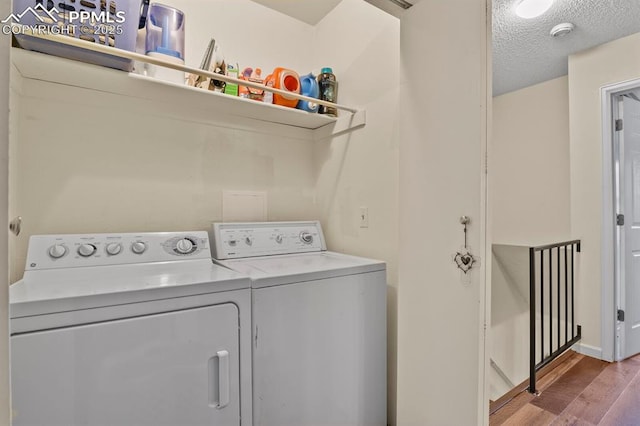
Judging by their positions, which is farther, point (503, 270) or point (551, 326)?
point (551, 326)

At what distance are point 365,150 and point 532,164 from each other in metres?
1.17

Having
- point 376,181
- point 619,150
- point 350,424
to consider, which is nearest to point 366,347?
point 350,424

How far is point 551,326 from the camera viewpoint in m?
2.09

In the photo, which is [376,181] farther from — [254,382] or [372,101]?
[254,382]

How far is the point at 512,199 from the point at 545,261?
23.5 inches

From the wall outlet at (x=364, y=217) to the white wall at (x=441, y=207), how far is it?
1.17ft

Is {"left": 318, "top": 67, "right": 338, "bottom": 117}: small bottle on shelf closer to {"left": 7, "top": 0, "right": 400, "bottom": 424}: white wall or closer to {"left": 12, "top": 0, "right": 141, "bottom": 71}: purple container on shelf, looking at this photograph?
{"left": 7, "top": 0, "right": 400, "bottom": 424}: white wall

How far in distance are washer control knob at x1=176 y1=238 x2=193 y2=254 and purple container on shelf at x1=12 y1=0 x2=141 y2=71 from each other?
0.80 m

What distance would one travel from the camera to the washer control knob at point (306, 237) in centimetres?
185

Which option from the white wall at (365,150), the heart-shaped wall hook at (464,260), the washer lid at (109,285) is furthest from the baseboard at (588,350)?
the washer lid at (109,285)

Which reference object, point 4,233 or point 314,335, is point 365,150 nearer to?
point 314,335

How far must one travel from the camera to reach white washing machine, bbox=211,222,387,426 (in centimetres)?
115

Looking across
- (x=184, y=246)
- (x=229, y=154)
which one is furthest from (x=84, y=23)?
(x=184, y=246)

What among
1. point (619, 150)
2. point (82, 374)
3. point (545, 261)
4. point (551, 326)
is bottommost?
point (551, 326)
